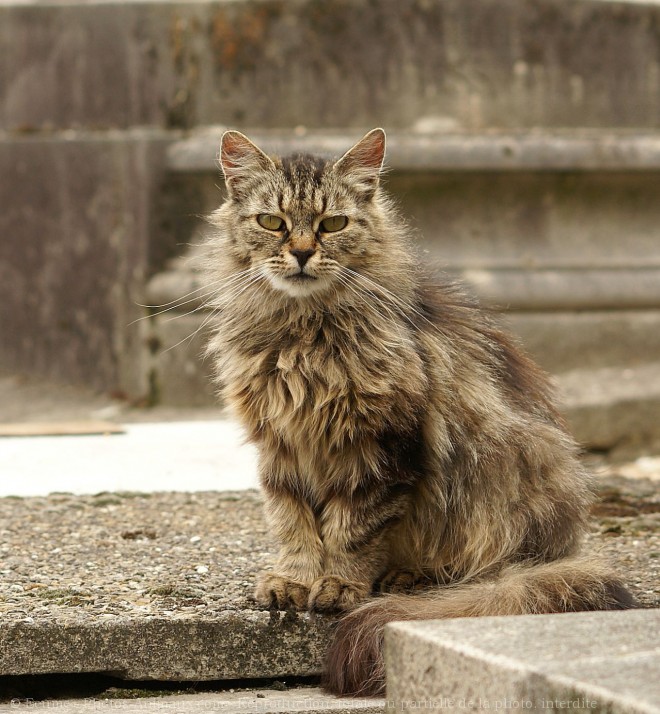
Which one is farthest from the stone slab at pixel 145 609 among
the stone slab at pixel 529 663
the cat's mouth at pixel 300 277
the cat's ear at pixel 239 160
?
the cat's ear at pixel 239 160

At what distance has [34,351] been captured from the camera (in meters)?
7.67

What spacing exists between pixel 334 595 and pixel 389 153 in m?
3.96

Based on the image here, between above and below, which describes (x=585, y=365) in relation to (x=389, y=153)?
below

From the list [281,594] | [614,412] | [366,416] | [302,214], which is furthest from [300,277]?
[614,412]

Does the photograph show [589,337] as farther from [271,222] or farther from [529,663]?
[529,663]

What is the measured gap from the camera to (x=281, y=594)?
3270 mm

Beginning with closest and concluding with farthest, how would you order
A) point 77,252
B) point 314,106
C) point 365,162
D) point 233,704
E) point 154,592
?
point 233,704 → point 154,592 → point 365,162 → point 314,106 → point 77,252

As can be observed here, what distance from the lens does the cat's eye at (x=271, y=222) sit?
11.6ft

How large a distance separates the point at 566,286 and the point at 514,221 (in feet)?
1.63

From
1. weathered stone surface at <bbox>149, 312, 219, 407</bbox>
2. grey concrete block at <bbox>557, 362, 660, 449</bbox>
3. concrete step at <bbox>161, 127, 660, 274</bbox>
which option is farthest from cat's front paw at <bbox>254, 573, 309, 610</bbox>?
concrete step at <bbox>161, 127, 660, 274</bbox>

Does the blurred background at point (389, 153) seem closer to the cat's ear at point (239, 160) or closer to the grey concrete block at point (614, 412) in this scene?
the grey concrete block at point (614, 412)

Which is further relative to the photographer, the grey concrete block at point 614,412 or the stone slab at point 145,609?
the grey concrete block at point 614,412

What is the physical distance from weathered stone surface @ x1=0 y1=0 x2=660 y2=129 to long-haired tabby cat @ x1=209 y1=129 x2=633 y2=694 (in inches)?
136

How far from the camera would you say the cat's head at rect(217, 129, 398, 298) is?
3.47 metres
